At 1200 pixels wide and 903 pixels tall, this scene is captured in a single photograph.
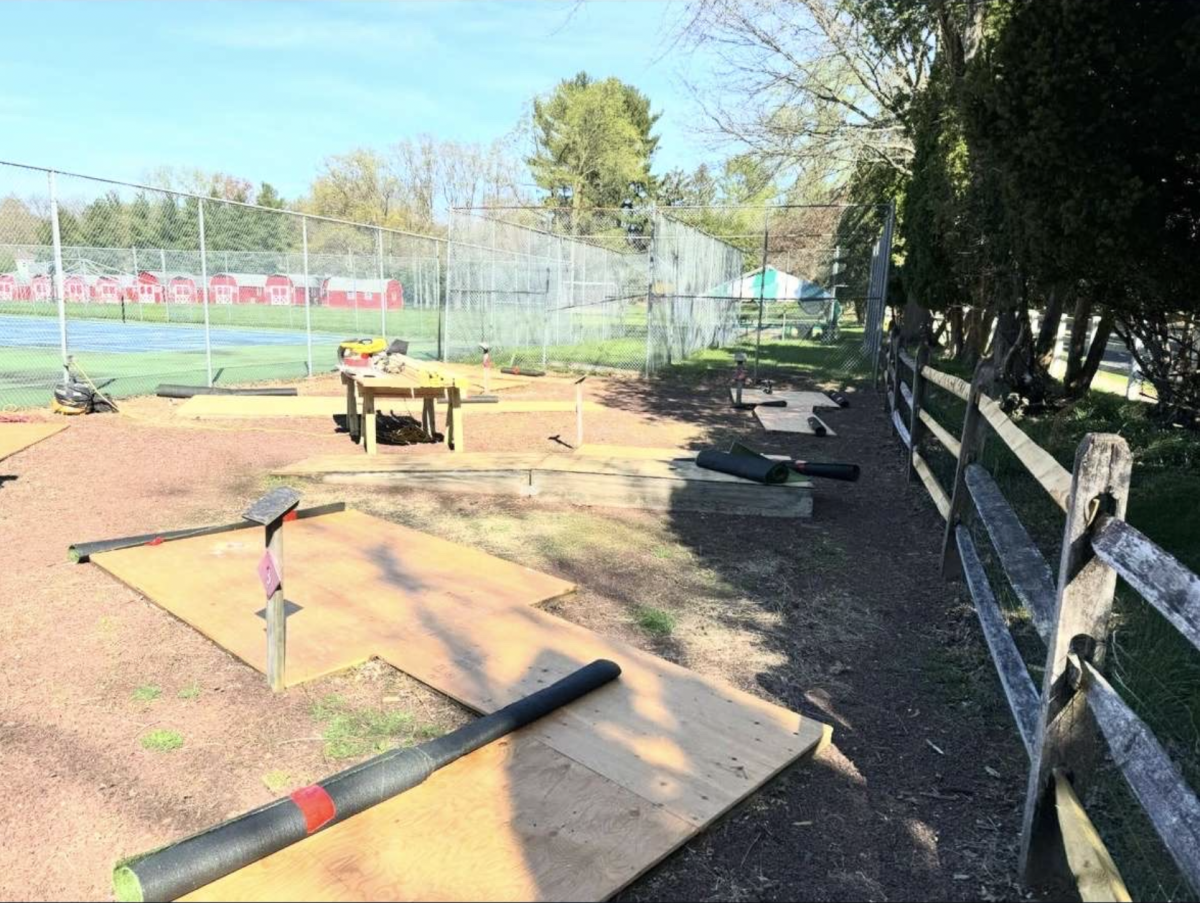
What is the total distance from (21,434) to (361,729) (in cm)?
789

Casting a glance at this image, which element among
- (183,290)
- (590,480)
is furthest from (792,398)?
(183,290)

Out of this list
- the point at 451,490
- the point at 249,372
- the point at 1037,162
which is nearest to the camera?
the point at 1037,162

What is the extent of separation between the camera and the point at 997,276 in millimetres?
10359

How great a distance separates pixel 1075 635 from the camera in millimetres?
2328

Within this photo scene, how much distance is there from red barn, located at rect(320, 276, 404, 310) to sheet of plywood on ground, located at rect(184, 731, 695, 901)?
62.0 ft

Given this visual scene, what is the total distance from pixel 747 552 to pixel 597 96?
53.0 metres

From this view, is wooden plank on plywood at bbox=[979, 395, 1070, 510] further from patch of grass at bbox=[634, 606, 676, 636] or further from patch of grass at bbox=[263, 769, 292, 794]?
patch of grass at bbox=[263, 769, 292, 794]

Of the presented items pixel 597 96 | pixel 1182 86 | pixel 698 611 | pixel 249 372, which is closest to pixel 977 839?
pixel 698 611

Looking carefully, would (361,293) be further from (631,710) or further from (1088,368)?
(631,710)

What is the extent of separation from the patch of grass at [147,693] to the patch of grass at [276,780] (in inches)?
33.8

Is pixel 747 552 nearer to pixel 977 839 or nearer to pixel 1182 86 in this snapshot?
pixel 977 839

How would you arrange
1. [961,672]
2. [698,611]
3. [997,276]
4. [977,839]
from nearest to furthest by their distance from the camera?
[977,839] → [961,672] → [698,611] → [997,276]

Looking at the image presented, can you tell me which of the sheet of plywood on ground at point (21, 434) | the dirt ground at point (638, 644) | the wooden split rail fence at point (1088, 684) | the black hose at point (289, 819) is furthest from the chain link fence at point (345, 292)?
the wooden split rail fence at point (1088, 684)

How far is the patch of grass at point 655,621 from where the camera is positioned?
4457 millimetres
